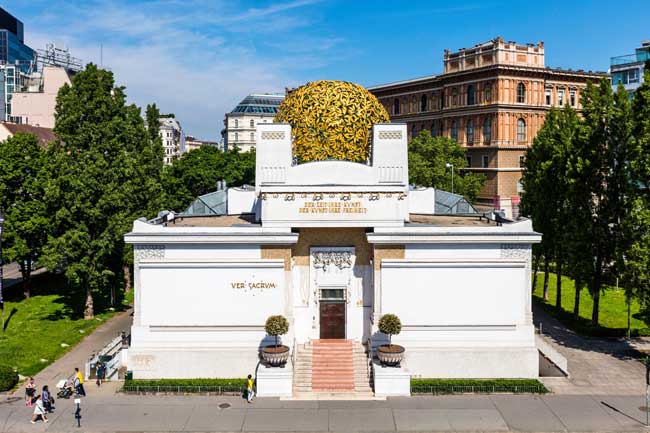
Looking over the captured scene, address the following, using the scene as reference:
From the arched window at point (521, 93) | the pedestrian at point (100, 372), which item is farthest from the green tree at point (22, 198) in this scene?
the arched window at point (521, 93)

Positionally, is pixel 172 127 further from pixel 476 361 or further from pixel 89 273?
pixel 476 361

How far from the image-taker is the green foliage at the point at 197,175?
7525 cm

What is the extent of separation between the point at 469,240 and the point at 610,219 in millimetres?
12989

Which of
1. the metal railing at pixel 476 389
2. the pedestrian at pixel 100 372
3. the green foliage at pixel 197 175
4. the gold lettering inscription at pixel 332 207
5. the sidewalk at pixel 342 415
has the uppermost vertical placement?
the green foliage at pixel 197 175

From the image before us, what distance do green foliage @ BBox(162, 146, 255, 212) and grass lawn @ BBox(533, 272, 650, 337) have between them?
4079cm

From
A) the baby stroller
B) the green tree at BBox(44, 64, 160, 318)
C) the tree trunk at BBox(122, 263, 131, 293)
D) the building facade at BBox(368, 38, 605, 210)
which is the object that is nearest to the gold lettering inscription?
the baby stroller

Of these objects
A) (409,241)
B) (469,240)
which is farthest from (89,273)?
(469,240)

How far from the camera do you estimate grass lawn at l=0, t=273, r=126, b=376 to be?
115 feet

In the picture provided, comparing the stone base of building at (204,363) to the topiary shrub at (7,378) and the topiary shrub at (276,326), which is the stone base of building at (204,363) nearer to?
the topiary shrub at (276,326)

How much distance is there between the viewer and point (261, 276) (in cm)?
3053

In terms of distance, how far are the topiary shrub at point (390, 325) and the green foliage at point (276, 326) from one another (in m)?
4.68

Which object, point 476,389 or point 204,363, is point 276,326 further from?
point 476,389

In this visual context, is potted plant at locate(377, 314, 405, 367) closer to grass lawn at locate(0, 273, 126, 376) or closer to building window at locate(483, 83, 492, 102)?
grass lawn at locate(0, 273, 126, 376)

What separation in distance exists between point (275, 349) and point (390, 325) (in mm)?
5627
